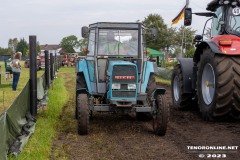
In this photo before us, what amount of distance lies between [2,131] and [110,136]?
109 inches

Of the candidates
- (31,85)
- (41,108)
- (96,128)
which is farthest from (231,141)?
(41,108)

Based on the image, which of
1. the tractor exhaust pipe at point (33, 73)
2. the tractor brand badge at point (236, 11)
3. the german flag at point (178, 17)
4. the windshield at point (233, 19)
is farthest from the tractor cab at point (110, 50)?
the german flag at point (178, 17)

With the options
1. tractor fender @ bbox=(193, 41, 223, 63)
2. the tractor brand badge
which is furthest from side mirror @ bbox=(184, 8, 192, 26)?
the tractor brand badge

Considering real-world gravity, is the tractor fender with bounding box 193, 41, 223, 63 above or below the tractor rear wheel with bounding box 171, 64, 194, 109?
above

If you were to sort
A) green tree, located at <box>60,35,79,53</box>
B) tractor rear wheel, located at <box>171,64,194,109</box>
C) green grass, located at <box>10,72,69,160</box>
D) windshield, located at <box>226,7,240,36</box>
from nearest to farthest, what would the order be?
1. green grass, located at <box>10,72,69,160</box>
2. windshield, located at <box>226,7,240,36</box>
3. tractor rear wheel, located at <box>171,64,194,109</box>
4. green tree, located at <box>60,35,79,53</box>

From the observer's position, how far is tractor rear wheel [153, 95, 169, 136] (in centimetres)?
760

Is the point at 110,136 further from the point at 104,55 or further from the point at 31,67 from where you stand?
the point at 31,67

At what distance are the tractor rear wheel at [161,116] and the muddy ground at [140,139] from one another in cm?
14

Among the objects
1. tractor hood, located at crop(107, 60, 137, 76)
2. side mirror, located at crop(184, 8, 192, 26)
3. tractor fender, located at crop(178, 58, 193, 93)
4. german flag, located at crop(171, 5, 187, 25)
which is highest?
german flag, located at crop(171, 5, 187, 25)

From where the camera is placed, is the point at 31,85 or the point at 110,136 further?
the point at 31,85

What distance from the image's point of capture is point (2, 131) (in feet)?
17.6

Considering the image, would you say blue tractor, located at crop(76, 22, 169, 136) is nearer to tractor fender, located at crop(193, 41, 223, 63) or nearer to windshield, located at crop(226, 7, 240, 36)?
tractor fender, located at crop(193, 41, 223, 63)

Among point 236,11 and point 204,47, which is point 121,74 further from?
point 236,11

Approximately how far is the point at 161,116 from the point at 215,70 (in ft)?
4.49
